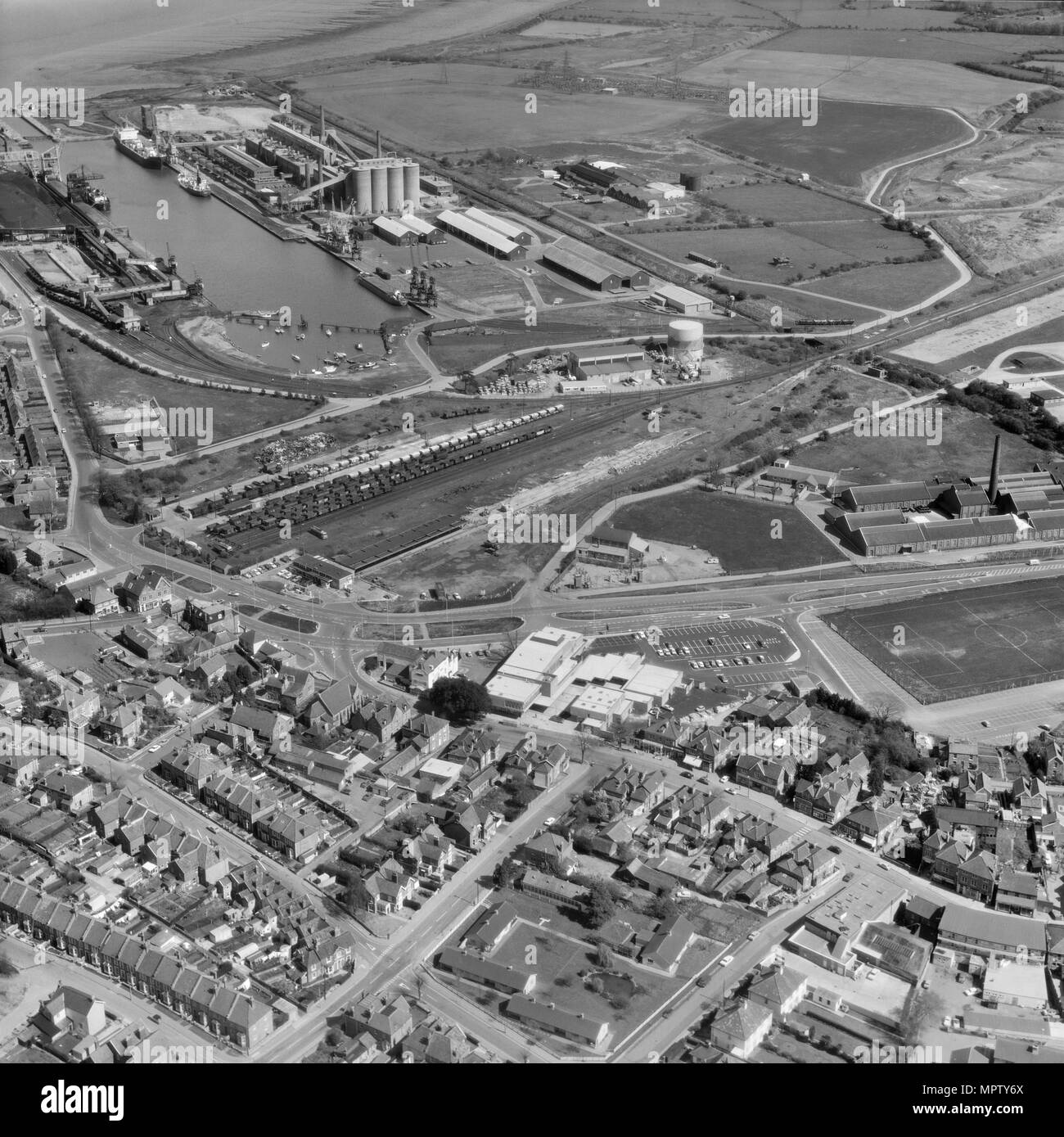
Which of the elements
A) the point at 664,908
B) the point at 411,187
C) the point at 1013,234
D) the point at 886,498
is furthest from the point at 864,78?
the point at 664,908

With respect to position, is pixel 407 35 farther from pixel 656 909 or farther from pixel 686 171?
pixel 656 909

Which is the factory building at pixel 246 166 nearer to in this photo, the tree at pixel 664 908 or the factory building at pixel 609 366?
the factory building at pixel 609 366

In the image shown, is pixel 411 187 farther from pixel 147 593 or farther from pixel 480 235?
pixel 147 593

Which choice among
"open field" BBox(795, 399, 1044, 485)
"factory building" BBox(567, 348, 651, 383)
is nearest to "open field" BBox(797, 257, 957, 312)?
"factory building" BBox(567, 348, 651, 383)

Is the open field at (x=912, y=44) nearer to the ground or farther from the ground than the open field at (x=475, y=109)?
farther from the ground

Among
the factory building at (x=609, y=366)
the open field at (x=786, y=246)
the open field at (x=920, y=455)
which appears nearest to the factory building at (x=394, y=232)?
the open field at (x=786, y=246)

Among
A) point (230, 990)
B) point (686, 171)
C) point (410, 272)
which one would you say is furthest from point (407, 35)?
point (230, 990)

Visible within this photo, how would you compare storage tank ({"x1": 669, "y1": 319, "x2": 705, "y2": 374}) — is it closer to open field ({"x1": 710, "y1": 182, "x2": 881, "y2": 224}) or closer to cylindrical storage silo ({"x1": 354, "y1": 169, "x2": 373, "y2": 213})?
open field ({"x1": 710, "y1": 182, "x2": 881, "y2": 224})
